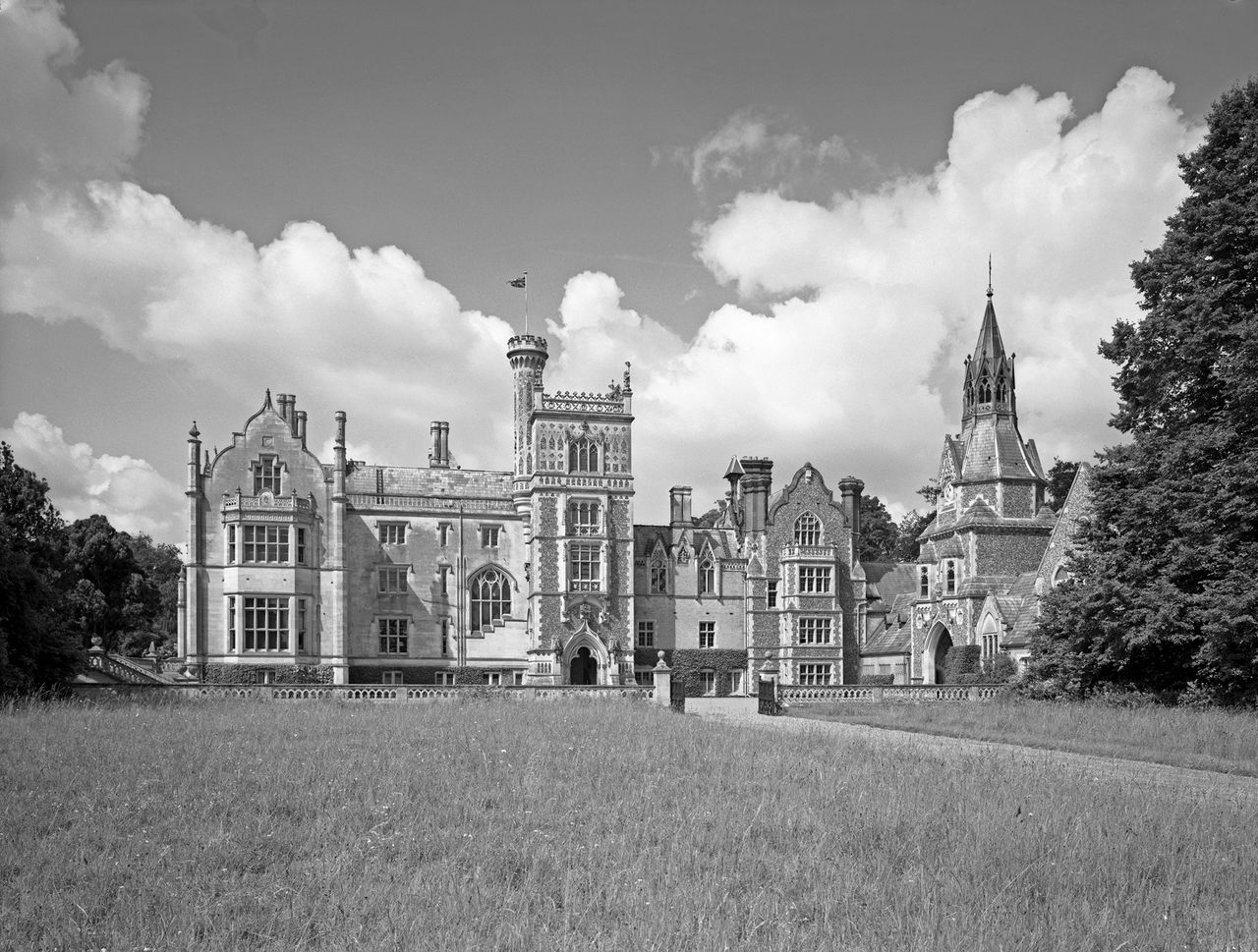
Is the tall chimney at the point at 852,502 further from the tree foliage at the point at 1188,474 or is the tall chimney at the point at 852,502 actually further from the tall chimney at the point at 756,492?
the tree foliage at the point at 1188,474

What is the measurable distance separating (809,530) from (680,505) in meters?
6.05

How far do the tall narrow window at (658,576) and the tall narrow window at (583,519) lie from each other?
13.8ft

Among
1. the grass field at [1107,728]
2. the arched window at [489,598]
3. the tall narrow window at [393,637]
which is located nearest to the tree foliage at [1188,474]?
the grass field at [1107,728]

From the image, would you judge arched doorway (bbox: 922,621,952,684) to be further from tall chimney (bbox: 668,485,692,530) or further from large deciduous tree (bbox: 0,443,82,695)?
large deciduous tree (bbox: 0,443,82,695)

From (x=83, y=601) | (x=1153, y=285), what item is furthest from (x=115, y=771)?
(x=83, y=601)

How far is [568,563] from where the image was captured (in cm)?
Answer: 4897

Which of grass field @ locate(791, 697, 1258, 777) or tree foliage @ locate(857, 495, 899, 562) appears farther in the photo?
tree foliage @ locate(857, 495, 899, 562)

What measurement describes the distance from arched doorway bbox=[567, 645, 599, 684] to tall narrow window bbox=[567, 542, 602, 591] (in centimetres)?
265

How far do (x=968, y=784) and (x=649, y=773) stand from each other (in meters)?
4.03

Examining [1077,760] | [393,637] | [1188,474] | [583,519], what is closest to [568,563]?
[583,519]

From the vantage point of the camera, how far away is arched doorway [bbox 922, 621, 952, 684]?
166ft

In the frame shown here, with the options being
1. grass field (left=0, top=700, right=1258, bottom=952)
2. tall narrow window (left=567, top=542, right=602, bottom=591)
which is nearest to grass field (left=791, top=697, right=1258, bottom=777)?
grass field (left=0, top=700, right=1258, bottom=952)

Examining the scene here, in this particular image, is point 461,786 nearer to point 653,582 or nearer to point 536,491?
point 536,491

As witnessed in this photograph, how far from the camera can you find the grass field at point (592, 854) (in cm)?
892
